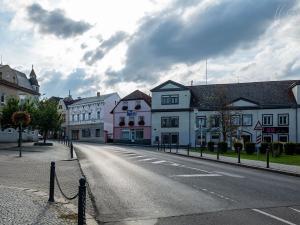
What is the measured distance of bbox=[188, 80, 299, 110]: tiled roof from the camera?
231 feet

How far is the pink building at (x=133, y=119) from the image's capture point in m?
83.1

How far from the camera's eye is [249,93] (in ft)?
245

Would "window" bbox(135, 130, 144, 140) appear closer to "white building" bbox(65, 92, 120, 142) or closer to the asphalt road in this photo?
"white building" bbox(65, 92, 120, 142)

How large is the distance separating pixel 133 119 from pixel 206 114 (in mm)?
16077

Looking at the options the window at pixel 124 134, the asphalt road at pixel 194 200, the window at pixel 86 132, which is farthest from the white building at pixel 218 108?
the asphalt road at pixel 194 200

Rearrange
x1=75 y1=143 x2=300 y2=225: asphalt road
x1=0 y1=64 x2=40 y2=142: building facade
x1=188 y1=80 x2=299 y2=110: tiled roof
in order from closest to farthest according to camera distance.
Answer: x1=75 y1=143 x2=300 y2=225: asphalt road
x1=0 y1=64 x2=40 y2=142: building facade
x1=188 y1=80 x2=299 y2=110: tiled roof

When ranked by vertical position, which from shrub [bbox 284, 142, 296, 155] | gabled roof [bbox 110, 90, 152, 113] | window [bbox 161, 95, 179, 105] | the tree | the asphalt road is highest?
gabled roof [bbox 110, 90, 152, 113]

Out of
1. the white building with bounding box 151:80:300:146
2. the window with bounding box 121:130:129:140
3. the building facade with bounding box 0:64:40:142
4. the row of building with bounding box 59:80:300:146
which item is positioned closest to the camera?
the building facade with bounding box 0:64:40:142

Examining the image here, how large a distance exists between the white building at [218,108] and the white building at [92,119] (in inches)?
747

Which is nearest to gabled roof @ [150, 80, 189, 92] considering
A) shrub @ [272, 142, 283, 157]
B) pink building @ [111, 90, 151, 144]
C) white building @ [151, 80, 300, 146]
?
white building @ [151, 80, 300, 146]

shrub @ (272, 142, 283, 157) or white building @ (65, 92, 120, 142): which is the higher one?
white building @ (65, 92, 120, 142)

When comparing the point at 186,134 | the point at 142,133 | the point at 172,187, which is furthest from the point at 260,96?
the point at 172,187

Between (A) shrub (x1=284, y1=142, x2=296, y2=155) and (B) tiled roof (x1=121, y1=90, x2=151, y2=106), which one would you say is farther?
(B) tiled roof (x1=121, y1=90, x2=151, y2=106)

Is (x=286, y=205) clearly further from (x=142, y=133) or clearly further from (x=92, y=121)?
(x=92, y=121)
